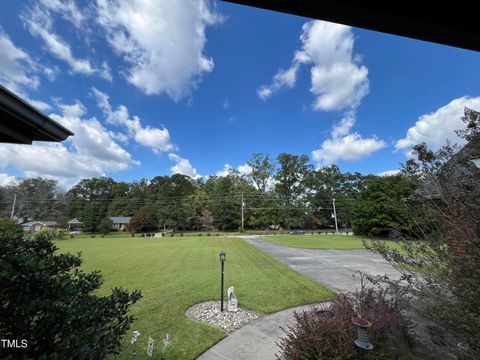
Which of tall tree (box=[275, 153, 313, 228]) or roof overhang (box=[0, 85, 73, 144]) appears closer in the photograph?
roof overhang (box=[0, 85, 73, 144])

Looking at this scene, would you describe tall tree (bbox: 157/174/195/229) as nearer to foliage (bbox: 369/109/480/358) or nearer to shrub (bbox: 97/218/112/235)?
shrub (bbox: 97/218/112/235)

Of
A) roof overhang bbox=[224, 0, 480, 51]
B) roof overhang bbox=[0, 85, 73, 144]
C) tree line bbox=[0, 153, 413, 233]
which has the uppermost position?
tree line bbox=[0, 153, 413, 233]

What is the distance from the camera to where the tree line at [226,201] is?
1916 inches

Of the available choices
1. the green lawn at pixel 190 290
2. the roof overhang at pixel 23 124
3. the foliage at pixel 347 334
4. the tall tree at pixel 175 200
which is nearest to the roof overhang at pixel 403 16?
the roof overhang at pixel 23 124

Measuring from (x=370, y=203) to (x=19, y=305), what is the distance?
3290 centimetres

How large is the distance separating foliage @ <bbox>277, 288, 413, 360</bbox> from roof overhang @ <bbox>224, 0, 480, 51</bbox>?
110 inches

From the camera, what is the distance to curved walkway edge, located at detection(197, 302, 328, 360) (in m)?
3.90

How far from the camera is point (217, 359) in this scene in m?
3.82

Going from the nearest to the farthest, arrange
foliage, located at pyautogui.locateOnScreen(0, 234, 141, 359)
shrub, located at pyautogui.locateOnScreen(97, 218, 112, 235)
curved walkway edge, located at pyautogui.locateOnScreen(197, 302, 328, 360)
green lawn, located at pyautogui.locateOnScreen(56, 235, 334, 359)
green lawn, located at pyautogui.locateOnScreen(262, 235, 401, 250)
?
foliage, located at pyautogui.locateOnScreen(0, 234, 141, 359) → curved walkway edge, located at pyautogui.locateOnScreen(197, 302, 328, 360) → green lawn, located at pyautogui.locateOnScreen(56, 235, 334, 359) → green lawn, located at pyautogui.locateOnScreen(262, 235, 401, 250) → shrub, located at pyautogui.locateOnScreen(97, 218, 112, 235)

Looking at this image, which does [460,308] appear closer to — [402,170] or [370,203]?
[402,170]

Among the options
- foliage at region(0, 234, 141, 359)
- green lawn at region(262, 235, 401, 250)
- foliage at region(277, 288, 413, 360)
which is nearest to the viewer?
foliage at region(0, 234, 141, 359)

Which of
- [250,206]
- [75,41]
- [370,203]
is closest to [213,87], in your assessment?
[75,41]

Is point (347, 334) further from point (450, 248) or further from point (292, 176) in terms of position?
point (292, 176)

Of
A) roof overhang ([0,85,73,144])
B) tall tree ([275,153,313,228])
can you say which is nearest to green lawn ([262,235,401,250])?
roof overhang ([0,85,73,144])
